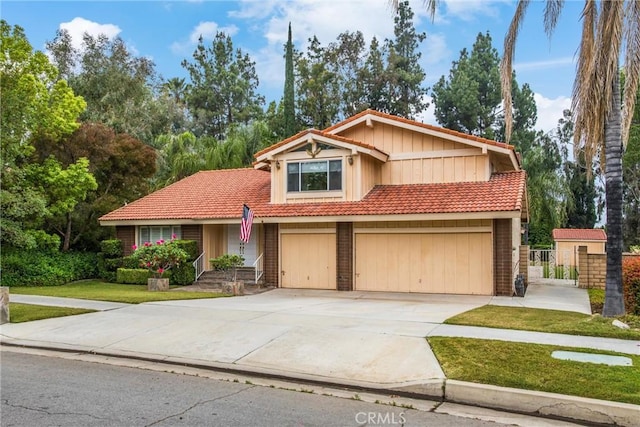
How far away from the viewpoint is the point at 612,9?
10.1 metres

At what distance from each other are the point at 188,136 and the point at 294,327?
25051 millimetres

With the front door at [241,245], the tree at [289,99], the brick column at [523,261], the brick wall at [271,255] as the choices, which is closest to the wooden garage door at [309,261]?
the brick wall at [271,255]

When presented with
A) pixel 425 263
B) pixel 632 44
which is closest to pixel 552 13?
pixel 632 44

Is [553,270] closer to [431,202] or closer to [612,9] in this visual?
[431,202]

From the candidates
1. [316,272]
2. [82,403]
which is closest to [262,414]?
[82,403]

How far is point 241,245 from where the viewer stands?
838 inches

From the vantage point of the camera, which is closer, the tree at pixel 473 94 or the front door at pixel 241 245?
the front door at pixel 241 245

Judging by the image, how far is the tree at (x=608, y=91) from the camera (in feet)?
33.7

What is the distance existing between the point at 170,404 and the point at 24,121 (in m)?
16.6

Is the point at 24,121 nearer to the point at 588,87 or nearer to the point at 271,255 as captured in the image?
the point at 271,255

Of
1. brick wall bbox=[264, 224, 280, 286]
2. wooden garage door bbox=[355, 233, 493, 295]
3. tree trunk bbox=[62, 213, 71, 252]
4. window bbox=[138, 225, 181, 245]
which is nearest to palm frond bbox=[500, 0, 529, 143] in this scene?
wooden garage door bbox=[355, 233, 493, 295]

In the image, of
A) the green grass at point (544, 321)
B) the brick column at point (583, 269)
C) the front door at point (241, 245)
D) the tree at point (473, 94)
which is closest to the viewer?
the green grass at point (544, 321)

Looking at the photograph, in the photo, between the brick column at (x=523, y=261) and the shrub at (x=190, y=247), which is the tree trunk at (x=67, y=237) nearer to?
Answer: the shrub at (x=190, y=247)

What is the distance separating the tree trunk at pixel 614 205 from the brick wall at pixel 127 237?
58.7ft
